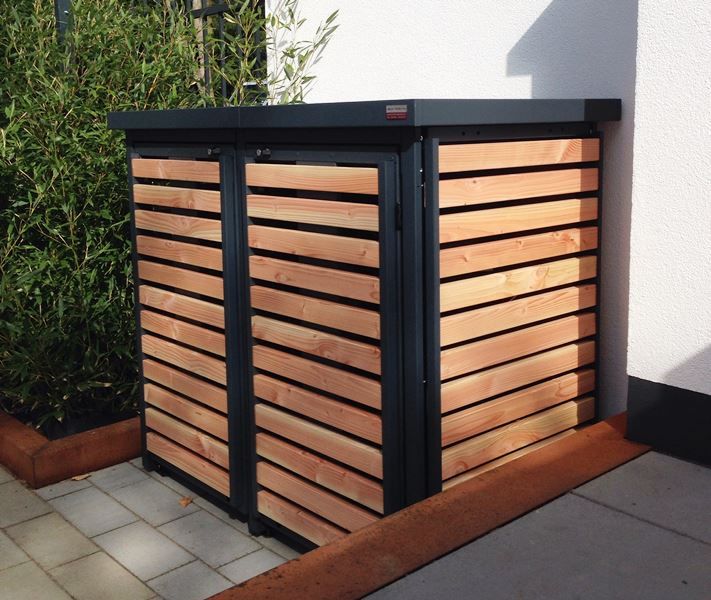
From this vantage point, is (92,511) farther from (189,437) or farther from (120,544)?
(189,437)

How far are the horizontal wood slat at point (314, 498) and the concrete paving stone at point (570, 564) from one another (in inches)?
32.2

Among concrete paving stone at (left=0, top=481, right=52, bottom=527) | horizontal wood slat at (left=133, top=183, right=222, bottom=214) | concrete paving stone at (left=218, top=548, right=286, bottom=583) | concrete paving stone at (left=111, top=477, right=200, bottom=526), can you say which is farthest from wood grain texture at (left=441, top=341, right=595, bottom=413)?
concrete paving stone at (left=0, top=481, right=52, bottom=527)

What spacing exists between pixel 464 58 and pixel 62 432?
9.33ft

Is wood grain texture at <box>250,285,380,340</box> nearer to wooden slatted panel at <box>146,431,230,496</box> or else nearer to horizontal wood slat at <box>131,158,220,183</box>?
horizontal wood slat at <box>131,158,220,183</box>

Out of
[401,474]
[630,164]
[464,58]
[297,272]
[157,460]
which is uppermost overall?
[464,58]

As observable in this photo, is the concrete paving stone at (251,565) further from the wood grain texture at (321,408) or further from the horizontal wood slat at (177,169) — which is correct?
the horizontal wood slat at (177,169)

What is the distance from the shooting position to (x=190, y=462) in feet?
14.3

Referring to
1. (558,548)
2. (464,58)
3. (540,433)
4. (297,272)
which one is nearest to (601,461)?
(540,433)

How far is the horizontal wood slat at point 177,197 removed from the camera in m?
3.90

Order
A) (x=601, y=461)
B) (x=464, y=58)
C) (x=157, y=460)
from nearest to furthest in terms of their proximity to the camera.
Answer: (x=601, y=461) → (x=464, y=58) → (x=157, y=460)

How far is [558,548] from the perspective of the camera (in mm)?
2545

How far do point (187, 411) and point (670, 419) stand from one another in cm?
219

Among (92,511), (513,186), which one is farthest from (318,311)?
(92,511)

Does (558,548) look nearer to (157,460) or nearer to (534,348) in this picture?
(534,348)
